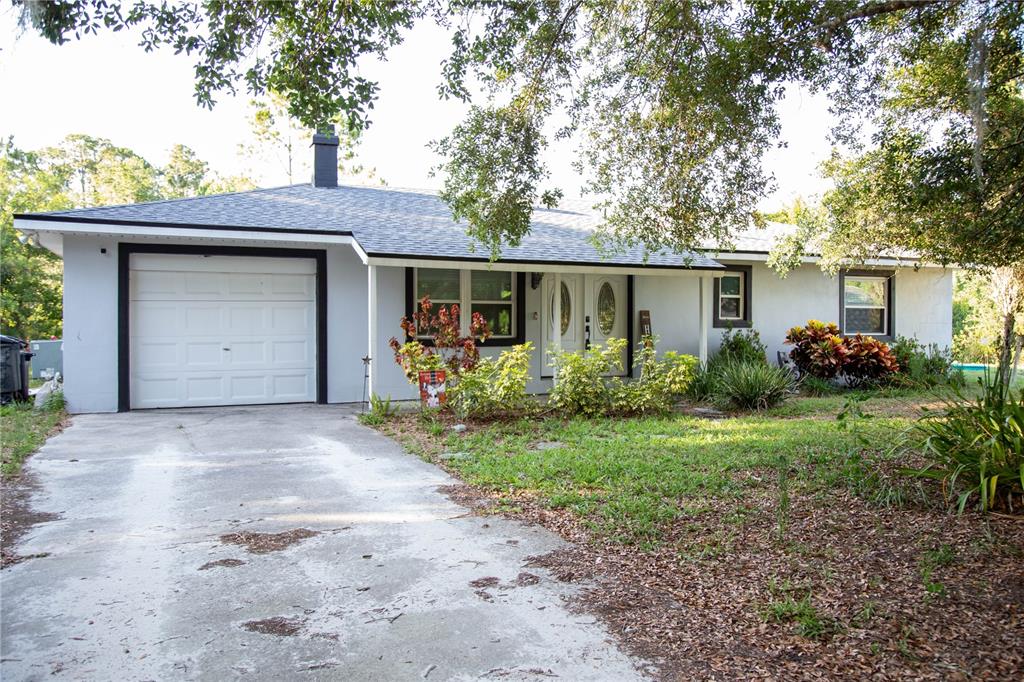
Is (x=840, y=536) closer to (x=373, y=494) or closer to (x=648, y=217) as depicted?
(x=373, y=494)

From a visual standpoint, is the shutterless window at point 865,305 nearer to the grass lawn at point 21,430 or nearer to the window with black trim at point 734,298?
the window with black trim at point 734,298

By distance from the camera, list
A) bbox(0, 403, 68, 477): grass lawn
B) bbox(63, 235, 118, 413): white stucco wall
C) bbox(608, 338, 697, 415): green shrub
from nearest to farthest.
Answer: bbox(0, 403, 68, 477): grass lawn → bbox(608, 338, 697, 415): green shrub → bbox(63, 235, 118, 413): white stucco wall

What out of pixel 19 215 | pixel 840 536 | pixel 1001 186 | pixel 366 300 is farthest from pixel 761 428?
pixel 19 215

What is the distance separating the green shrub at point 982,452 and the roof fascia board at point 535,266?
239 inches

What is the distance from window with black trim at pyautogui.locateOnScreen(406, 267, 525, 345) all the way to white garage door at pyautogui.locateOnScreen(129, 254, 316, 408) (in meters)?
1.80

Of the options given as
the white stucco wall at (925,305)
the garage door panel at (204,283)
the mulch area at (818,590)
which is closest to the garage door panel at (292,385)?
the garage door panel at (204,283)

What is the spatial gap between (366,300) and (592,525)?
7.86m

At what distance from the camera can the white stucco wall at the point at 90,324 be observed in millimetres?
10438

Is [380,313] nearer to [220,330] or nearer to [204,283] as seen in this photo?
[220,330]

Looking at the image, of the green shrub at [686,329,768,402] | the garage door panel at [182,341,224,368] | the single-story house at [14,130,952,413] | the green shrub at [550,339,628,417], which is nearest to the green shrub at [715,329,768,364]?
the green shrub at [686,329,768,402]

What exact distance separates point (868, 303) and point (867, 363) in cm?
352

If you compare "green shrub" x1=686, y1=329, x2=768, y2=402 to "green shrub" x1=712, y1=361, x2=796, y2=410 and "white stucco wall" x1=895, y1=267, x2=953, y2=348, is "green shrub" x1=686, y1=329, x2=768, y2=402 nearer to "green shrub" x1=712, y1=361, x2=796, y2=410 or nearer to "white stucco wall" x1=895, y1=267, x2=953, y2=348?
"green shrub" x1=712, y1=361, x2=796, y2=410

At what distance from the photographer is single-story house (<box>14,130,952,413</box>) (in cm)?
1055

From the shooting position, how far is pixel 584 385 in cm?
1010
